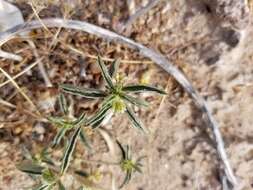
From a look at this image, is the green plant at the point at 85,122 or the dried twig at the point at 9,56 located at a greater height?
the dried twig at the point at 9,56

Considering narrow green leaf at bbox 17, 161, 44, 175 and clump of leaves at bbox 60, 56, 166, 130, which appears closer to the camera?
clump of leaves at bbox 60, 56, 166, 130

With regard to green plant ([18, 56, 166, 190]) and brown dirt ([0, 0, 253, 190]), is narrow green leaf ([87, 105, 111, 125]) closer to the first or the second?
green plant ([18, 56, 166, 190])

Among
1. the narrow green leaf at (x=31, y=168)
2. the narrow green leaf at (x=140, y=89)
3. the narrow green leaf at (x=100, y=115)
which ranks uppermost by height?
the narrow green leaf at (x=140, y=89)

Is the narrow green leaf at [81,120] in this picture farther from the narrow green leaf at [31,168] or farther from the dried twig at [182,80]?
the dried twig at [182,80]

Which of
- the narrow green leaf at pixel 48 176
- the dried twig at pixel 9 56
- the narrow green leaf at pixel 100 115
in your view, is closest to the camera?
the narrow green leaf at pixel 100 115

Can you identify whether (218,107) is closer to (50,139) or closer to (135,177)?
(135,177)

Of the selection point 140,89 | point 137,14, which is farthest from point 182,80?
point 140,89

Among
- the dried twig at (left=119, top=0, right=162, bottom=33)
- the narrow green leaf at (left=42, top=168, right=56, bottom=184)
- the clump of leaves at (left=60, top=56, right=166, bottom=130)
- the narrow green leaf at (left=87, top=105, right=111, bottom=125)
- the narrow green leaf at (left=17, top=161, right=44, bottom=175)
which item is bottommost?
the narrow green leaf at (left=42, top=168, right=56, bottom=184)

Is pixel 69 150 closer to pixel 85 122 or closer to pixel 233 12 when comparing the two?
pixel 85 122

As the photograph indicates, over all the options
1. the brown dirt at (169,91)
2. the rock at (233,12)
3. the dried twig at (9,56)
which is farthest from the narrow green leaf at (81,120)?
the rock at (233,12)

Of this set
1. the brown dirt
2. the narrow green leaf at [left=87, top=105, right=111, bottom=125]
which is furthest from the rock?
the narrow green leaf at [left=87, top=105, right=111, bottom=125]
